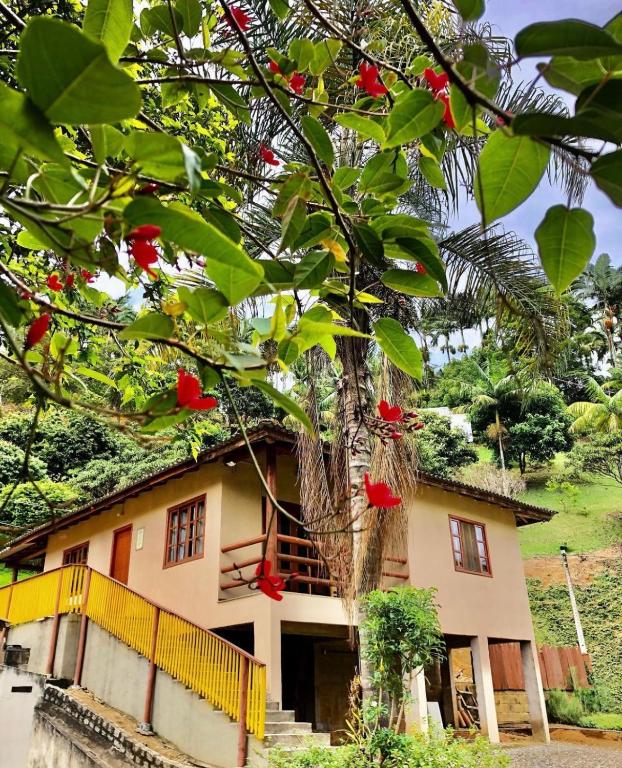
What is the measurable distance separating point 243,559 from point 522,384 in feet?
15.5

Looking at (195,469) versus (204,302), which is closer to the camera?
(204,302)

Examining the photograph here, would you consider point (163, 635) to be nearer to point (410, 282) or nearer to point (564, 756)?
point (564, 756)

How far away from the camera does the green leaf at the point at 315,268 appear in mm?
975

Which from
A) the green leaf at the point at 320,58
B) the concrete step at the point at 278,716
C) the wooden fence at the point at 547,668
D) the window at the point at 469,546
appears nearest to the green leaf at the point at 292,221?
the green leaf at the point at 320,58

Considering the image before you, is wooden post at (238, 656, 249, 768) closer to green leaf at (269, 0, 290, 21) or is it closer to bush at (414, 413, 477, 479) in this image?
green leaf at (269, 0, 290, 21)

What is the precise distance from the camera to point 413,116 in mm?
853

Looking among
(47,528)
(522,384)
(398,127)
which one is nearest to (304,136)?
(398,127)

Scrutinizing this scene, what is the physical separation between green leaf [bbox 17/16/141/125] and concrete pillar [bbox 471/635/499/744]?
12.1 meters

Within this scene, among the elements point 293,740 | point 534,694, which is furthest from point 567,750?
point 293,740

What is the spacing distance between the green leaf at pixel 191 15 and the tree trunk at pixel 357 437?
540cm

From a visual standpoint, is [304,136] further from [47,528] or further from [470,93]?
[47,528]

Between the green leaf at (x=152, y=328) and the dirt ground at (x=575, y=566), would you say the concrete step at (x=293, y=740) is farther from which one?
the dirt ground at (x=575, y=566)

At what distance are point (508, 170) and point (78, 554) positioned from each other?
14.2 metres

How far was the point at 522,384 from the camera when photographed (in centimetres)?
920
